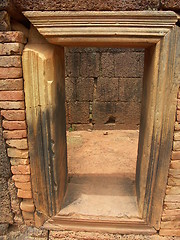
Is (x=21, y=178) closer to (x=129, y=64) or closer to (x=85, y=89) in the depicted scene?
(x=85, y=89)

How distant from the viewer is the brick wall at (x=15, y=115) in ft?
5.21

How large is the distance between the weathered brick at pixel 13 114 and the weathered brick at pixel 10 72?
0.32 m

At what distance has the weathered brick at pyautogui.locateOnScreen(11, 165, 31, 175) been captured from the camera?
192 cm

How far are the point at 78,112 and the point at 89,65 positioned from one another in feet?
4.57

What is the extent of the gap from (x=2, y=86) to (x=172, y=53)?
4.94 ft

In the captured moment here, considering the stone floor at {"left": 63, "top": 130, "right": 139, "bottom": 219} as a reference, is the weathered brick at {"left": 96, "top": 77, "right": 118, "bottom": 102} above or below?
above

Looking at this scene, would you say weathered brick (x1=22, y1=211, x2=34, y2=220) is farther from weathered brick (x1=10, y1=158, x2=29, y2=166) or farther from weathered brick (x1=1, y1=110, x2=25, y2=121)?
weathered brick (x1=1, y1=110, x2=25, y2=121)

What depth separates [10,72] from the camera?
5.39 ft

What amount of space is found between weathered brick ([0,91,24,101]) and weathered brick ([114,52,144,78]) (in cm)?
394

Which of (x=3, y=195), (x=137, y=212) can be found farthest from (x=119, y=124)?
(x=3, y=195)

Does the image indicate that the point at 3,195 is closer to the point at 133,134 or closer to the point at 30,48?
the point at 30,48

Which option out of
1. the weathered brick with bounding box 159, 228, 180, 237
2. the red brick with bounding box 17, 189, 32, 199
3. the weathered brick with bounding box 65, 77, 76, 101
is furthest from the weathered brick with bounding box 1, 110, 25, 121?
the weathered brick with bounding box 65, 77, 76, 101

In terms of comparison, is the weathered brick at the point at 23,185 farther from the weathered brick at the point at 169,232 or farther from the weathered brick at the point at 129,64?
the weathered brick at the point at 129,64

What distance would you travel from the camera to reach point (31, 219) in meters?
2.17
